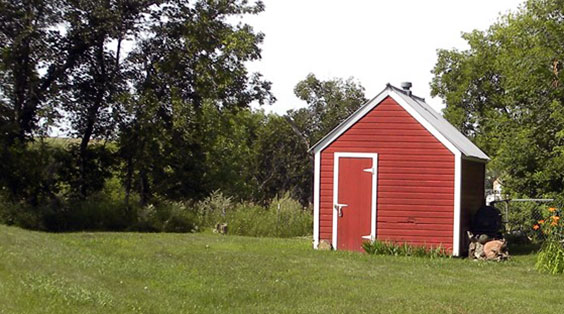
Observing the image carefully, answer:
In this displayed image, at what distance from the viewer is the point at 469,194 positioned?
18812mm

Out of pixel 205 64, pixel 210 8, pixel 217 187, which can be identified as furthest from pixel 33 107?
pixel 217 187

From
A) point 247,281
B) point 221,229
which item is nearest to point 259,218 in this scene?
point 221,229

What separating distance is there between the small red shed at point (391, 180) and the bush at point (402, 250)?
10.0 inches

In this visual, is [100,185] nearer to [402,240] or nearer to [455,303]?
[402,240]

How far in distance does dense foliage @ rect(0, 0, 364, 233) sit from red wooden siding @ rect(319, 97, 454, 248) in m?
7.43

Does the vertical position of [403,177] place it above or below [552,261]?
above

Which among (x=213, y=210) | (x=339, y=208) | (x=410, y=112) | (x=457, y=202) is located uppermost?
(x=410, y=112)

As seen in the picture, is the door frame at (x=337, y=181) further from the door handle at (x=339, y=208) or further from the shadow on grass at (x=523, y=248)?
the shadow on grass at (x=523, y=248)

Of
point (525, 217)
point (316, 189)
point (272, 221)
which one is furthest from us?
point (272, 221)

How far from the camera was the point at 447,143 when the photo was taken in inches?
695

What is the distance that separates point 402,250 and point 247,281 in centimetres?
594

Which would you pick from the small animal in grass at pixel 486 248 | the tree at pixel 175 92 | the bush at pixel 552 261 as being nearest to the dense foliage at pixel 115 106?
the tree at pixel 175 92

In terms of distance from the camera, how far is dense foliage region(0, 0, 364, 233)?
2378 cm

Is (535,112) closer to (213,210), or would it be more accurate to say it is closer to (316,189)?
(213,210)
